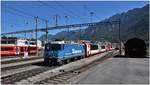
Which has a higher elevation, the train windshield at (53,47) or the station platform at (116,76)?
the train windshield at (53,47)

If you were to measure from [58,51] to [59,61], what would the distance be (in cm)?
113

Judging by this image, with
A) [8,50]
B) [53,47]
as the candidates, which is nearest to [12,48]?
[8,50]

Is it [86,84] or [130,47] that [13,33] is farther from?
[86,84]

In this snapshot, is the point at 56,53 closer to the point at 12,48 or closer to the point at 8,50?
the point at 8,50

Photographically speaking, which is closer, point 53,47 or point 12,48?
point 53,47

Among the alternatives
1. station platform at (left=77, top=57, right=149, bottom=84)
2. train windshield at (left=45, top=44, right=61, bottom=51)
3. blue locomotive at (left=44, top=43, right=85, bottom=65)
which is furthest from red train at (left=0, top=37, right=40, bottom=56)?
station platform at (left=77, top=57, right=149, bottom=84)

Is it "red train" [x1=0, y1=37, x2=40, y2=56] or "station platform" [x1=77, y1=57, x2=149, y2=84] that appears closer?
→ "station platform" [x1=77, y1=57, x2=149, y2=84]

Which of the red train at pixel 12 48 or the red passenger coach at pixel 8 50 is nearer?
the red passenger coach at pixel 8 50

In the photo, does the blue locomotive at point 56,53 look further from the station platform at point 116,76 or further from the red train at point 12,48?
the red train at point 12,48

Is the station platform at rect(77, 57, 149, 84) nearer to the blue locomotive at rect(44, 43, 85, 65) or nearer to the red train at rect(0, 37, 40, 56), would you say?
the blue locomotive at rect(44, 43, 85, 65)

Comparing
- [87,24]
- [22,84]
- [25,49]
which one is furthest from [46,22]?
[22,84]

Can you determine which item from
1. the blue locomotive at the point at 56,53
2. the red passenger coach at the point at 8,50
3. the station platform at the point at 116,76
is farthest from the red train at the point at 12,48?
the station platform at the point at 116,76

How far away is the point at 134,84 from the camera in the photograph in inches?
718

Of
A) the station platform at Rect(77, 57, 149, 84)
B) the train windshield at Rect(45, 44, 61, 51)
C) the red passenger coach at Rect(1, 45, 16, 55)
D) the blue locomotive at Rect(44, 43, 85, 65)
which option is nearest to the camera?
the station platform at Rect(77, 57, 149, 84)
